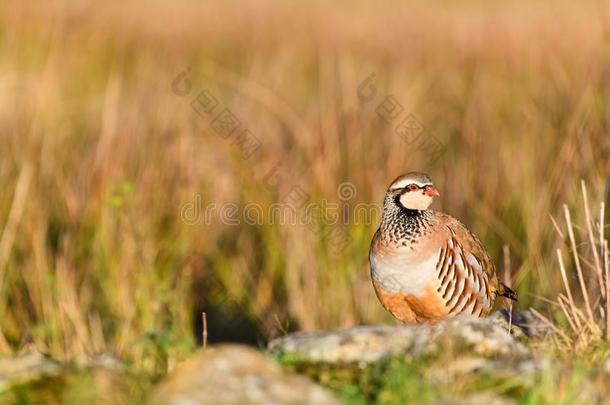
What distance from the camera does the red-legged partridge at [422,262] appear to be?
518 cm

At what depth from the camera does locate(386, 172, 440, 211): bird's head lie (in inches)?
210

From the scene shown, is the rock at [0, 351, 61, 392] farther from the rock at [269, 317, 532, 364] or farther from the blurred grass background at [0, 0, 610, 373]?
the blurred grass background at [0, 0, 610, 373]

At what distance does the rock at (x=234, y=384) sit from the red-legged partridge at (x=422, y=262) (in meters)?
1.79

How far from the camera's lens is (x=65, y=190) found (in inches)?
297

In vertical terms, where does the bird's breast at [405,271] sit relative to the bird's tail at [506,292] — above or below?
above

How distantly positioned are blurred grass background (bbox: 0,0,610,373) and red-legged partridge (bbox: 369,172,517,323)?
68 cm

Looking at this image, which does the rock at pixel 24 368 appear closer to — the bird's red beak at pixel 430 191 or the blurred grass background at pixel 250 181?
the blurred grass background at pixel 250 181

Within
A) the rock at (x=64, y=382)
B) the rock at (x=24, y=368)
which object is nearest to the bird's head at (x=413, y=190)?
the rock at (x=64, y=382)

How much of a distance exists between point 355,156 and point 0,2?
5725 mm

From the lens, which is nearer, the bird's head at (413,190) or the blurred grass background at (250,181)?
the bird's head at (413,190)

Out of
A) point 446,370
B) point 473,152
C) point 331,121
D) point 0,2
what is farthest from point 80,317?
point 0,2

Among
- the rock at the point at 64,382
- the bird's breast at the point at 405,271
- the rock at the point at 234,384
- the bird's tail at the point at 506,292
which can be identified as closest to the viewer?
the rock at the point at 234,384

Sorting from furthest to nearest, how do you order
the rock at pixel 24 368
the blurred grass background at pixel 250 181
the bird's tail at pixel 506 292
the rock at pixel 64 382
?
the blurred grass background at pixel 250 181 → the bird's tail at pixel 506 292 → the rock at pixel 24 368 → the rock at pixel 64 382

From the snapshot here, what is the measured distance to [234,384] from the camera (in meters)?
3.33
